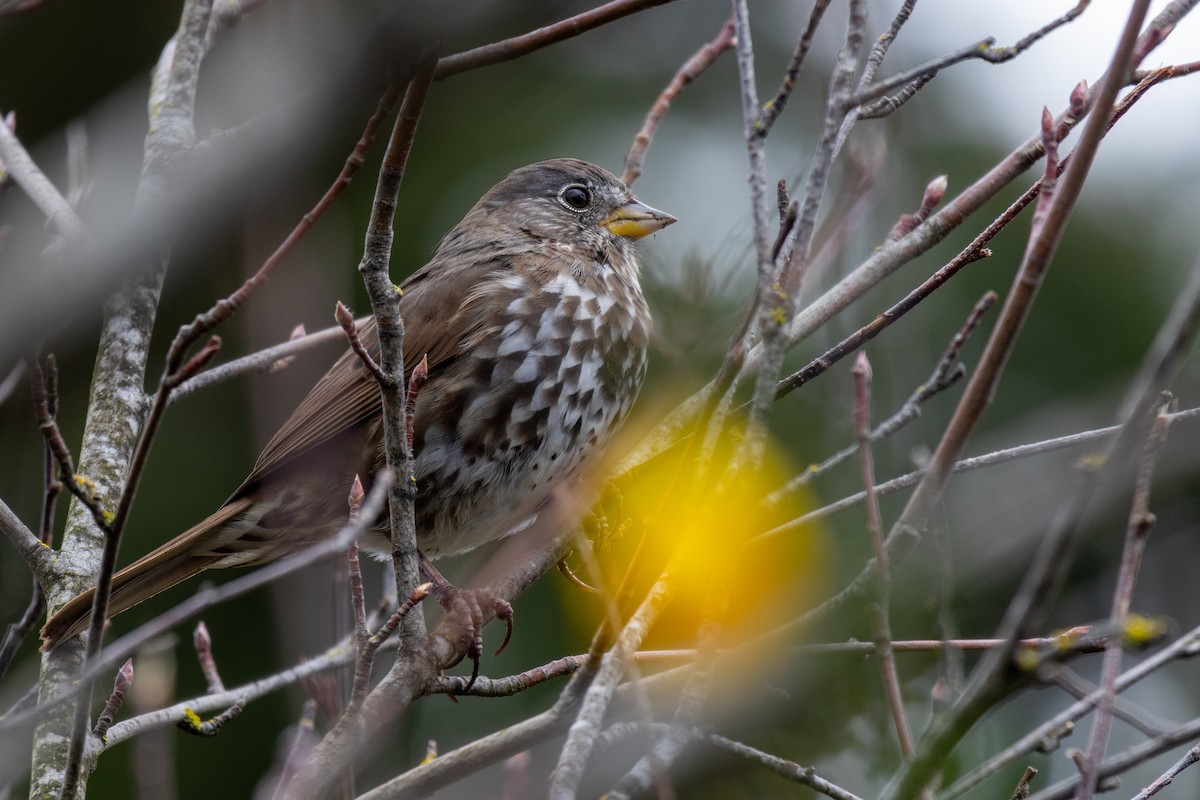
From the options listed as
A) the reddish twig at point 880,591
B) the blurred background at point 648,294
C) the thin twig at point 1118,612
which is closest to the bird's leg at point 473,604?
the blurred background at point 648,294

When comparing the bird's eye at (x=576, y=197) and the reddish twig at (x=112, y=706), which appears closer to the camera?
the reddish twig at (x=112, y=706)

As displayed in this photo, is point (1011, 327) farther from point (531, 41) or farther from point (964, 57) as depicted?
point (531, 41)

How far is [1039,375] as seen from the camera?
6.07 metres

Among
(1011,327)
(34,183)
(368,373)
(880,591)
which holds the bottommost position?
(368,373)

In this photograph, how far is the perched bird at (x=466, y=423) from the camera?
12.9 feet

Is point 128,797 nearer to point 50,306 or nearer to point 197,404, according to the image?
point 197,404

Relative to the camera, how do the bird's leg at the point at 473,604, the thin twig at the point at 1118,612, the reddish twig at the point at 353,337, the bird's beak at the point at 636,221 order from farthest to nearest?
the bird's beak at the point at 636,221 < the bird's leg at the point at 473,604 < the reddish twig at the point at 353,337 < the thin twig at the point at 1118,612

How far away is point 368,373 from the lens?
3.99 metres

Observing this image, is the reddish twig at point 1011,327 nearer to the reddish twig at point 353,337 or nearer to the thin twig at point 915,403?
the thin twig at point 915,403

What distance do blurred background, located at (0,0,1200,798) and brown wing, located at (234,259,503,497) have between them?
0.48 feet

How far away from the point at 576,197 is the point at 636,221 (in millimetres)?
265

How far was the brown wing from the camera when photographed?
13.1 ft

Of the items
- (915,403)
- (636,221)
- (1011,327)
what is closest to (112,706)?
(915,403)

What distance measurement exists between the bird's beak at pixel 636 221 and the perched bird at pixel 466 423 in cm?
40
